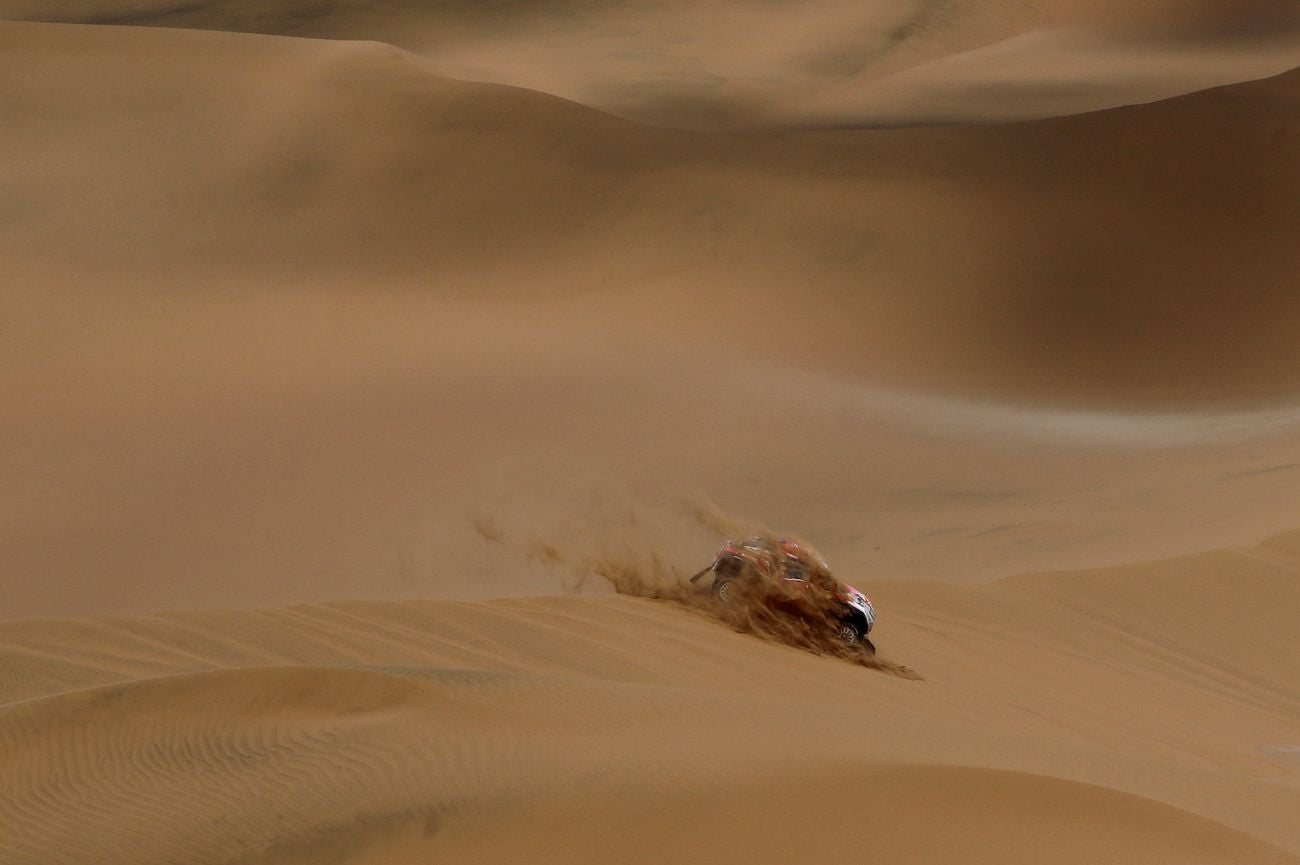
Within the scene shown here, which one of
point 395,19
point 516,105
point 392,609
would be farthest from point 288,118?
point 392,609

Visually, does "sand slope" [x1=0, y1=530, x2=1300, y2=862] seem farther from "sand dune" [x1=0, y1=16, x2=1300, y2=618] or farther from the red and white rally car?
"sand dune" [x1=0, y1=16, x2=1300, y2=618]

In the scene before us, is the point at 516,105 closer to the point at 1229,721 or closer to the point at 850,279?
the point at 850,279

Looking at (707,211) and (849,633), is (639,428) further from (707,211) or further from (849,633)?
(849,633)

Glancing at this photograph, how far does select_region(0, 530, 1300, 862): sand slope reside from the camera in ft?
11.4

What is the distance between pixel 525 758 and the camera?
12.6 feet

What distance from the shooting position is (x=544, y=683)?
452 cm

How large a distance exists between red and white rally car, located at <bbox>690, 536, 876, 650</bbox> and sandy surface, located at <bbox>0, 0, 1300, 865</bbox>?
0.24 meters

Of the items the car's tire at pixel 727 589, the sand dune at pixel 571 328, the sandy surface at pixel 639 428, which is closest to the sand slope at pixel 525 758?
the sandy surface at pixel 639 428

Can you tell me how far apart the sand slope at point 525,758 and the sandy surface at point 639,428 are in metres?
0.02

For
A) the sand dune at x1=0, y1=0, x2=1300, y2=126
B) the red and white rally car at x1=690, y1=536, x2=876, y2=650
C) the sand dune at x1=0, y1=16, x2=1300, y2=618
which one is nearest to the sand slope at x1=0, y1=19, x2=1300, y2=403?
the sand dune at x1=0, y1=16, x2=1300, y2=618

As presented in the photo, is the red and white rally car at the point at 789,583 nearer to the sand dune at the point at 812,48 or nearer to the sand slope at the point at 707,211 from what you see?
the sand slope at the point at 707,211

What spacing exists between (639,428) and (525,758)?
10554 millimetres

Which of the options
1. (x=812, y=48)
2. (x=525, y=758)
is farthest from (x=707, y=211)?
(x=525, y=758)

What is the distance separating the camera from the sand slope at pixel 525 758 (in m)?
3.47
